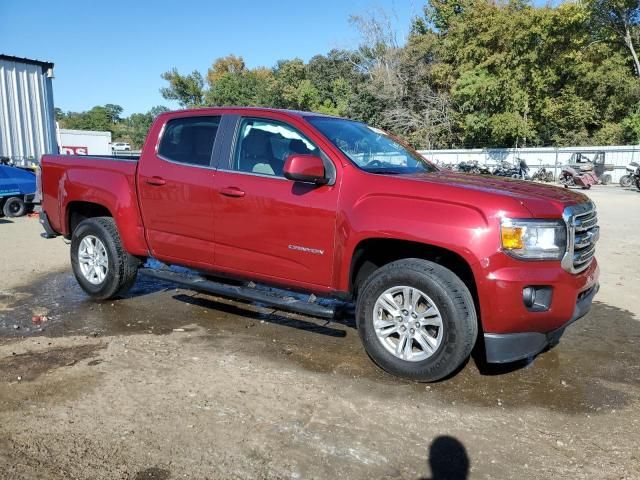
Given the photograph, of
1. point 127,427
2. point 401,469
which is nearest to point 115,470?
point 127,427

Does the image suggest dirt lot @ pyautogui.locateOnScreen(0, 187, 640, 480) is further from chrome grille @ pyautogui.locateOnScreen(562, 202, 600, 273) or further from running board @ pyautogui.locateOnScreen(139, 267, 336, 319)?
chrome grille @ pyautogui.locateOnScreen(562, 202, 600, 273)

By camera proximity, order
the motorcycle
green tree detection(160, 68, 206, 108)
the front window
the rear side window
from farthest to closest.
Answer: green tree detection(160, 68, 206, 108)
the motorcycle
the rear side window
the front window

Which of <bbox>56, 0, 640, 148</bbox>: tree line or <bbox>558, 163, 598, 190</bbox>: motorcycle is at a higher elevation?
<bbox>56, 0, 640, 148</bbox>: tree line

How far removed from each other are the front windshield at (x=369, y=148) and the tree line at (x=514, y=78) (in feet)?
99.5

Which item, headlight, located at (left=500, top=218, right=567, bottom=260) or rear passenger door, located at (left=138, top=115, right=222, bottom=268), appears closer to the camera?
headlight, located at (left=500, top=218, right=567, bottom=260)

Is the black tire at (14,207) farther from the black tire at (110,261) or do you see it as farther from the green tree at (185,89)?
the green tree at (185,89)

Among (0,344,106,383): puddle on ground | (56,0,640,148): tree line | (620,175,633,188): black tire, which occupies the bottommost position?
(0,344,106,383): puddle on ground

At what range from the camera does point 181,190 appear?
5.08 metres

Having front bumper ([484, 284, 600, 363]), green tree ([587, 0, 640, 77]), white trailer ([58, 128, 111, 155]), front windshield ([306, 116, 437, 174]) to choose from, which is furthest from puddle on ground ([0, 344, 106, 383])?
green tree ([587, 0, 640, 77])

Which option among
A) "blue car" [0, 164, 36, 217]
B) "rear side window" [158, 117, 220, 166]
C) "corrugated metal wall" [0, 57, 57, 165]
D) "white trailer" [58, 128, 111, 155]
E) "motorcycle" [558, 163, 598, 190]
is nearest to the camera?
"rear side window" [158, 117, 220, 166]

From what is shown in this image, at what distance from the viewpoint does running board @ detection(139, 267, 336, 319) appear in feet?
14.4

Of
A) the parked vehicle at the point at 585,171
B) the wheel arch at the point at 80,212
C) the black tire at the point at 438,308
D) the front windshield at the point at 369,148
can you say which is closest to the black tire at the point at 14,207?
the wheel arch at the point at 80,212

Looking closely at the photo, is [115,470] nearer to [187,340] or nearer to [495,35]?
[187,340]

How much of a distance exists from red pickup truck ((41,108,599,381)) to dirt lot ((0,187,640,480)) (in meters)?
0.40
